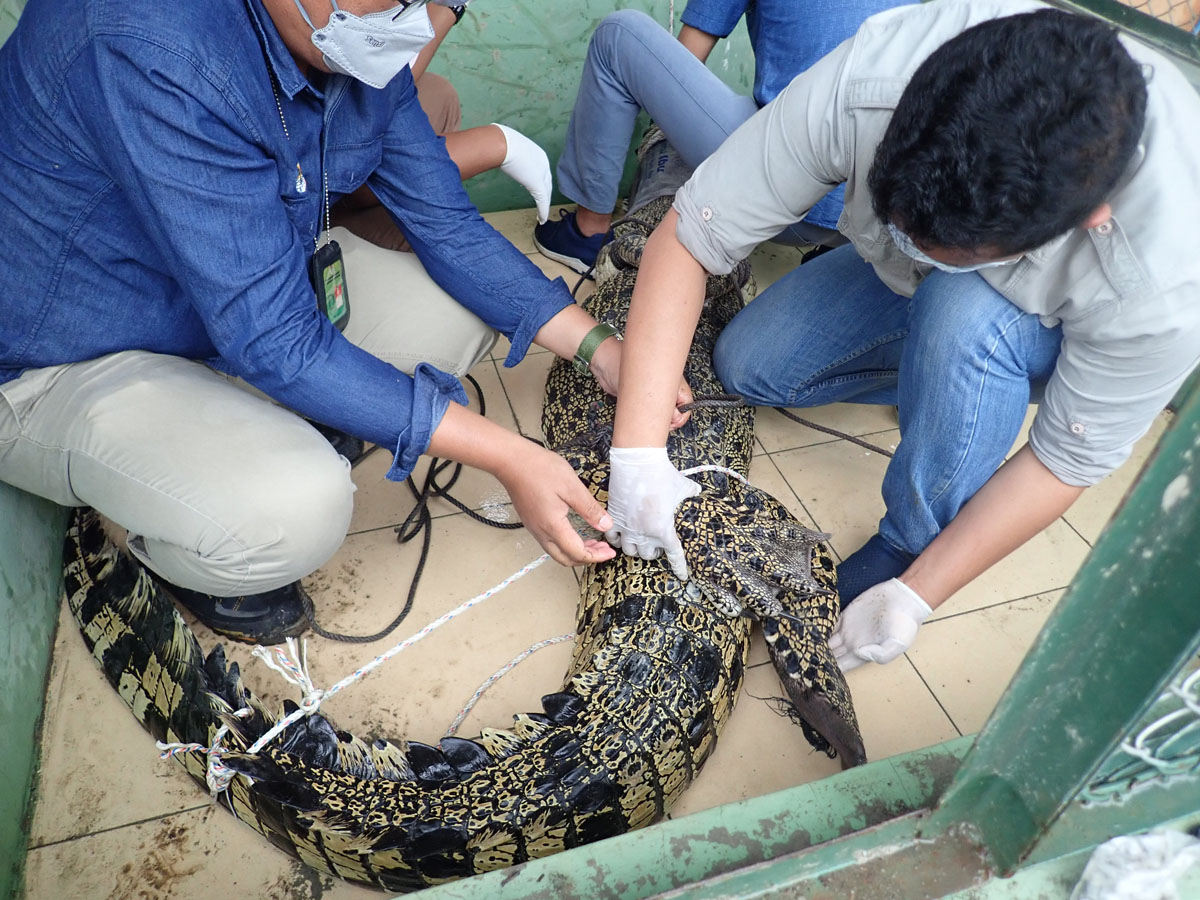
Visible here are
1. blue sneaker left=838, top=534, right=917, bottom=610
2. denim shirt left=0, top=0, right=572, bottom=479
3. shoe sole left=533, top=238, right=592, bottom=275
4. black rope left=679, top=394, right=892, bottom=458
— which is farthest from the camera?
shoe sole left=533, top=238, right=592, bottom=275

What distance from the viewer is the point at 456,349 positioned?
2.07 meters

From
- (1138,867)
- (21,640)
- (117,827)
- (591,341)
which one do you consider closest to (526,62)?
(591,341)

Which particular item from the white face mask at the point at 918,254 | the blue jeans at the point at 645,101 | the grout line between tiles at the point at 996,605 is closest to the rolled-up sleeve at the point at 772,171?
the white face mask at the point at 918,254

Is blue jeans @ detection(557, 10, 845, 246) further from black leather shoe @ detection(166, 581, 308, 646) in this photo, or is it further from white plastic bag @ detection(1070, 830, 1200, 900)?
white plastic bag @ detection(1070, 830, 1200, 900)

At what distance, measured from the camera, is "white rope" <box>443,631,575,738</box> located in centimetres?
172

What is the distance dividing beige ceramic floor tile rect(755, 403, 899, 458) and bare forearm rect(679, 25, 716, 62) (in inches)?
43.9

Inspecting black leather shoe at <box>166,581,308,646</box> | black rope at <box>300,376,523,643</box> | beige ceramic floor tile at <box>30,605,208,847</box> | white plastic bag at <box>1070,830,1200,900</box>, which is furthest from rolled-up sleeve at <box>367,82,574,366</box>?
white plastic bag at <box>1070,830,1200,900</box>

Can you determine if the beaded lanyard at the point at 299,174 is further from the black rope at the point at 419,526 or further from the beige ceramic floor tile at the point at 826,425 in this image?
the beige ceramic floor tile at the point at 826,425

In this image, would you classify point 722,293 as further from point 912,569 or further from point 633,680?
point 633,680

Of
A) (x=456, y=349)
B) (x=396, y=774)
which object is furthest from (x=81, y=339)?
(x=396, y=774)

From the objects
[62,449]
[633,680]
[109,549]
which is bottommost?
[109,549]

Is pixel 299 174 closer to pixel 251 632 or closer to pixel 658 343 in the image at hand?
pixel 658 343

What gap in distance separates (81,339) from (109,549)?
46cm

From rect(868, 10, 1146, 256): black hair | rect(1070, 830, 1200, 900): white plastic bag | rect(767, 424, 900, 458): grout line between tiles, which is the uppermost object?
rect(868, 10, 1146, 256): black hair
